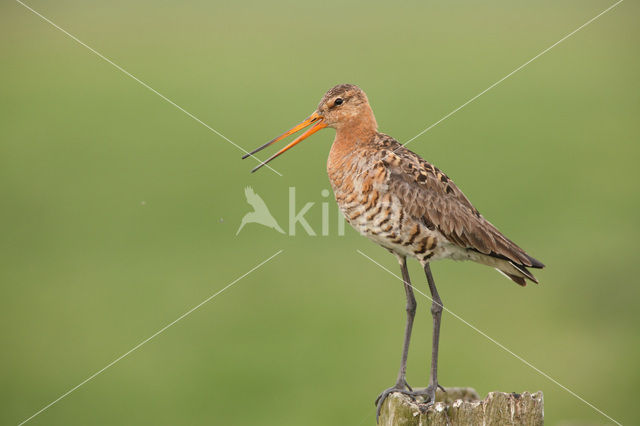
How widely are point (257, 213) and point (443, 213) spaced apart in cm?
1237

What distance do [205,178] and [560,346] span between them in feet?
36.3

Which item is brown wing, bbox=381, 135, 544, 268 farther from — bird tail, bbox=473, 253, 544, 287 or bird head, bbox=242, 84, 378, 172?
bird head, bbox=242, 84, 378, 172

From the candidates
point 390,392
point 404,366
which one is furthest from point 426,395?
point 404,366

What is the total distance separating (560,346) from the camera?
15.7m

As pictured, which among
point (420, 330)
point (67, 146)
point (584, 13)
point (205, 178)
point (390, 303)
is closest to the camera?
point (420, 330)

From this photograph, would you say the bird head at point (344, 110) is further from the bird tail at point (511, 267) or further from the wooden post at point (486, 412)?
the wooden post at point (486, 412)

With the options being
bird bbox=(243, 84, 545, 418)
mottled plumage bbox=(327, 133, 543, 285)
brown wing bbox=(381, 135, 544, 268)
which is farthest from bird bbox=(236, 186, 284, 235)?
brown wing bbox=(381, 135, 544, 268)

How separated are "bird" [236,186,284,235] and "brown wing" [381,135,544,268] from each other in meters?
11.1

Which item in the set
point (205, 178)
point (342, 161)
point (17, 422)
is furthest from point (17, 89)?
point (342, 161)

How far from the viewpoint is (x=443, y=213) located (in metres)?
7.62

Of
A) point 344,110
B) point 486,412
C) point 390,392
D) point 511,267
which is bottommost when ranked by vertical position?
point 486,412

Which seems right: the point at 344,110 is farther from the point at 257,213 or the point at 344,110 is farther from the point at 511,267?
the point at 257,213

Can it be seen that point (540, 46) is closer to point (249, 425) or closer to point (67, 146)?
point (67, 146)

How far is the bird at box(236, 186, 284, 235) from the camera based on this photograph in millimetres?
19312
